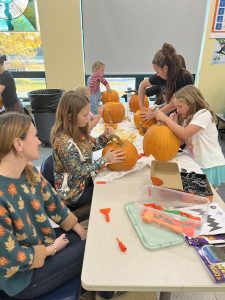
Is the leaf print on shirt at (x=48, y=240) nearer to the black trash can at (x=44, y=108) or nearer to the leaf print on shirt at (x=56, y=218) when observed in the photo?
the leaf print on shirt at (x=56, y=218)

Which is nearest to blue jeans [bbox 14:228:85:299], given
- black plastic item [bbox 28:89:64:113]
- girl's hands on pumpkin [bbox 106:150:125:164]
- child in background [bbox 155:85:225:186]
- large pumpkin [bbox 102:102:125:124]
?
girl's hands on pumpkin [bbox 106:150:125:164]

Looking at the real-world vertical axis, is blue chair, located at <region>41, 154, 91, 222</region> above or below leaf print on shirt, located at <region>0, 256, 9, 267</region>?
below

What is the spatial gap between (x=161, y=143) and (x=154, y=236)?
665mm

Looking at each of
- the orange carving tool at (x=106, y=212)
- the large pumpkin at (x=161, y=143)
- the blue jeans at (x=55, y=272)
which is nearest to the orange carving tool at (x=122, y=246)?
the orange carving tool at (x=106, y=212)

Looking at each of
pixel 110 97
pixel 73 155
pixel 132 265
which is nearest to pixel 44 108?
pixel 110 97

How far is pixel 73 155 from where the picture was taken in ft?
4.50

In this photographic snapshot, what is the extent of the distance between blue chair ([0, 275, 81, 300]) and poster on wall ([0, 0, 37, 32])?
142 inches

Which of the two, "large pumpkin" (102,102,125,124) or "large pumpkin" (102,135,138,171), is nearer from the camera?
"large pumpkin" (102,135,138,171)

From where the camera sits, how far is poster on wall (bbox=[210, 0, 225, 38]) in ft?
11.2

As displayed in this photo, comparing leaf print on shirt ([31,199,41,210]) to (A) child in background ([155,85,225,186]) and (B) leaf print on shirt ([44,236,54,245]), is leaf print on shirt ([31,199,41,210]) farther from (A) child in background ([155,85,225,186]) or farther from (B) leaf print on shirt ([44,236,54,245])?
(A) child in background ([155,85,225,186])

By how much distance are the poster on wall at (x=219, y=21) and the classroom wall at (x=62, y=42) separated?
6.18 ft

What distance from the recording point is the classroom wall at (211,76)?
3.61m

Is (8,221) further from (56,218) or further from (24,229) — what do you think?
(56,218)

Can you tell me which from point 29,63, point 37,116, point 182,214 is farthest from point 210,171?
point 29,63
